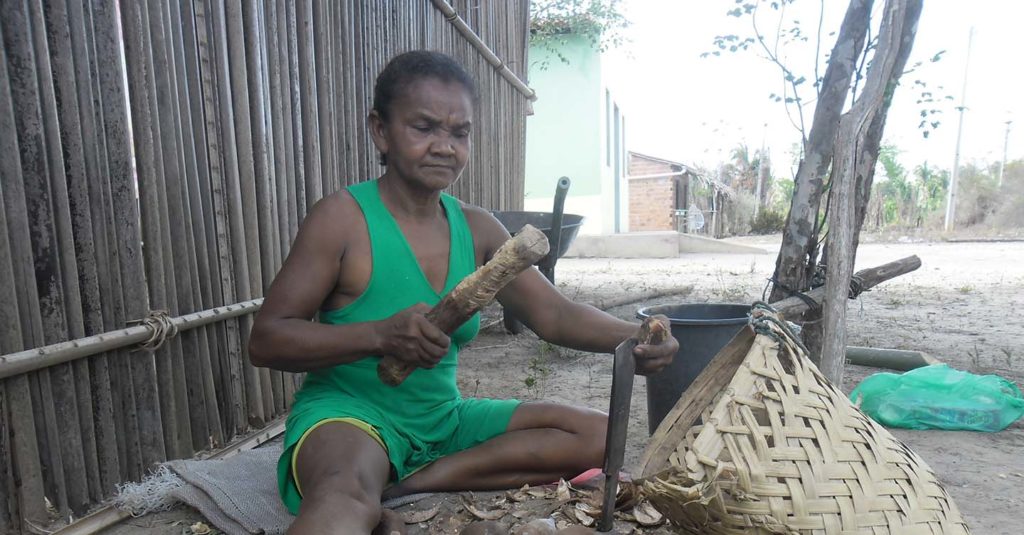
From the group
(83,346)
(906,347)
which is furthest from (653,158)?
(83,346)

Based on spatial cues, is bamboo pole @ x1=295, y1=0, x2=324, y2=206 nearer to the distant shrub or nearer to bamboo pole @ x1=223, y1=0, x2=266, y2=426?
bamboo pole @ x1=223, y1=0, x2=266, y2=426

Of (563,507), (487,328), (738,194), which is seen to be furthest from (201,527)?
(738,194)

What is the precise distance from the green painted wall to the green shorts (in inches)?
422

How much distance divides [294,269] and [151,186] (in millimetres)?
786

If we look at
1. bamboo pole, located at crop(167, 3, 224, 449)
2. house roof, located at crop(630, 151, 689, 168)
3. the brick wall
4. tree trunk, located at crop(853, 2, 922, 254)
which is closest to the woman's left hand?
bamboo pole, located at crop(167, 3, 224, 449)

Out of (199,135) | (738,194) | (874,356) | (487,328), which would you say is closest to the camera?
(199,135)

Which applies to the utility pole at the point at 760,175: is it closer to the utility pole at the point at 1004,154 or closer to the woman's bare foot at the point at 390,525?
the utility pole at the point at 1004,154

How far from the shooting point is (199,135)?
7.66 feet

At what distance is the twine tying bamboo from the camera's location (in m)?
2.05

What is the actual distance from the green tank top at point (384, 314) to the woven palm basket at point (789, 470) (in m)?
0.70

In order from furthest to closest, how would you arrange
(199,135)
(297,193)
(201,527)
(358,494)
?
→ (297,193) → (199,135) → (201,527) → (358,494)

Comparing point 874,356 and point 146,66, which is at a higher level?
point 146,66

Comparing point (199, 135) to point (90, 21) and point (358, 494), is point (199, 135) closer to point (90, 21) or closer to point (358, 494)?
point (90, 21)

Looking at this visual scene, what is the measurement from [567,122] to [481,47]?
7568 mm
